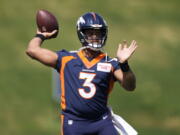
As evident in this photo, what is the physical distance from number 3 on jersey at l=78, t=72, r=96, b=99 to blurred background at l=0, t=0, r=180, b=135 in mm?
4612

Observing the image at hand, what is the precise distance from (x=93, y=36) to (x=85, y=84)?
497mm

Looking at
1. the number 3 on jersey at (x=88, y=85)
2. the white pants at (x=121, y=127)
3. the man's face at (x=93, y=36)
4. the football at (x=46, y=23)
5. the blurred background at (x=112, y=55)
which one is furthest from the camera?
the blurred background at (x=112, y=55)

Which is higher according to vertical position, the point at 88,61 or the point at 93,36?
the point at 93,36

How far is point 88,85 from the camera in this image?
6949 millimetres

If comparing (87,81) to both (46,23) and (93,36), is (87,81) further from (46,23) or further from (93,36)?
(46,23)

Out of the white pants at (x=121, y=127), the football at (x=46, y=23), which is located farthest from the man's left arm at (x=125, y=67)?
the football at (x=46, y=23)

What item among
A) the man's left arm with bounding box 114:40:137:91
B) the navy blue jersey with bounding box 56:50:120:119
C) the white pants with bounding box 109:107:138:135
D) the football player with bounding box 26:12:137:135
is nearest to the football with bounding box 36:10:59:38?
the football player with bounding box 26:12:137:135

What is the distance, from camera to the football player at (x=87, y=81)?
273 inches

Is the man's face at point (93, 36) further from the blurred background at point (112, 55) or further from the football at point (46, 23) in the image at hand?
the blurred background at point (112, 55)

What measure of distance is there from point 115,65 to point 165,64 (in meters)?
A: 6.08

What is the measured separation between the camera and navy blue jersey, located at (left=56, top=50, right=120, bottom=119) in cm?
694

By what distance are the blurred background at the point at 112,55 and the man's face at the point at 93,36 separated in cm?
458

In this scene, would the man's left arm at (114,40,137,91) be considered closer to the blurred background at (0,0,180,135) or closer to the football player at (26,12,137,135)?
the football player at (26,12,137,135)

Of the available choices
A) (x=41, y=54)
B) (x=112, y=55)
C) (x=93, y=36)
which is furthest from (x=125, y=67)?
(x=112, y=55)
